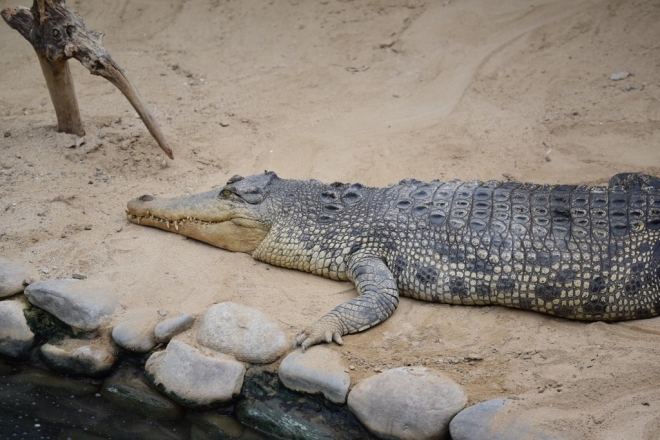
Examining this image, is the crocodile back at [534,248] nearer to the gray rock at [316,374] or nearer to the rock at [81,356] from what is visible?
the gray rock at [316,374]

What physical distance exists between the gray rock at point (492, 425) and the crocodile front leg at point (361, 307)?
0.95 m

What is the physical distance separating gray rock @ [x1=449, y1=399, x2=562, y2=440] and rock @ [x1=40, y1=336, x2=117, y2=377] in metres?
2.11

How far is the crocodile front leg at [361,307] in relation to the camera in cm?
434

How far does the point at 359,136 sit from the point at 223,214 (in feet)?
6.79

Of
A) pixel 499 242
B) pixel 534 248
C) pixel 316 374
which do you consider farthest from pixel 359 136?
pixel 316 374

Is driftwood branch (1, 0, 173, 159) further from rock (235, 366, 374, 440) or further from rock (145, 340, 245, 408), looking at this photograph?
rock (235, 366, 374, 440)

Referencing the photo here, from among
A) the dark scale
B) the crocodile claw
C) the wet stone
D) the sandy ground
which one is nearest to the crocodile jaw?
the sandy ground

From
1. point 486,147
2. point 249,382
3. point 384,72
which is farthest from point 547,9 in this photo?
point 249,382

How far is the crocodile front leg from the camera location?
14.3 ft

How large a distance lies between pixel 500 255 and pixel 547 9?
15.5 ft

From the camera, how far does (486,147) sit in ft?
22.3

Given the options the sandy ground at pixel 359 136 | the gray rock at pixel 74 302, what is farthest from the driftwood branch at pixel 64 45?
the gray rock at pixel 74 302

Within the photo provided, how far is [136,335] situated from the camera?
4.43 m

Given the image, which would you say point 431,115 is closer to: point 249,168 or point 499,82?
point 499,82
